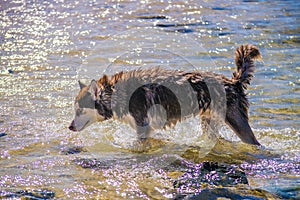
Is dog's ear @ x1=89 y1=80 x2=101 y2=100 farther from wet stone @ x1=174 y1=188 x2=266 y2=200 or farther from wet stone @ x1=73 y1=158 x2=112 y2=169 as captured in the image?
wet stone @ x1=174 y1=188 x2=266 y2=200

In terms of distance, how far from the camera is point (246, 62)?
25.2 ft

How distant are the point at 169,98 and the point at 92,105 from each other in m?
1.13

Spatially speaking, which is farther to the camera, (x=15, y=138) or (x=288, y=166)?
(x=15, y=138)

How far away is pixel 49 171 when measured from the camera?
6.91 meters

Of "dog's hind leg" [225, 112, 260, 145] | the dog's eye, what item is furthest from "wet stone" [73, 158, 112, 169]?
"dog's hind leg" [225, 112, 260, 145]

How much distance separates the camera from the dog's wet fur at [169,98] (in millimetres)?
7668

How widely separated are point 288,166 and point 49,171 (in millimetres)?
3051

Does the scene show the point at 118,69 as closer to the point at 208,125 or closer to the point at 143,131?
the point at 143,131

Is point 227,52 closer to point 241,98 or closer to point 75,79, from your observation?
point 75,79

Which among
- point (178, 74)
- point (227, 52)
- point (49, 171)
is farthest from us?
point (227, 52)

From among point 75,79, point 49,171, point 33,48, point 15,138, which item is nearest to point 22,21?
point 33,48

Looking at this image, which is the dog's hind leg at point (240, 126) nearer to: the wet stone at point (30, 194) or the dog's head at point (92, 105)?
the dog's head at point (92, 105)

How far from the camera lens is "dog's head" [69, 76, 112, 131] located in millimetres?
8039

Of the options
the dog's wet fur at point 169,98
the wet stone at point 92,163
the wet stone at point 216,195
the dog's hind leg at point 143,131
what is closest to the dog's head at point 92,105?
the dog's wet fur at point 169,98
